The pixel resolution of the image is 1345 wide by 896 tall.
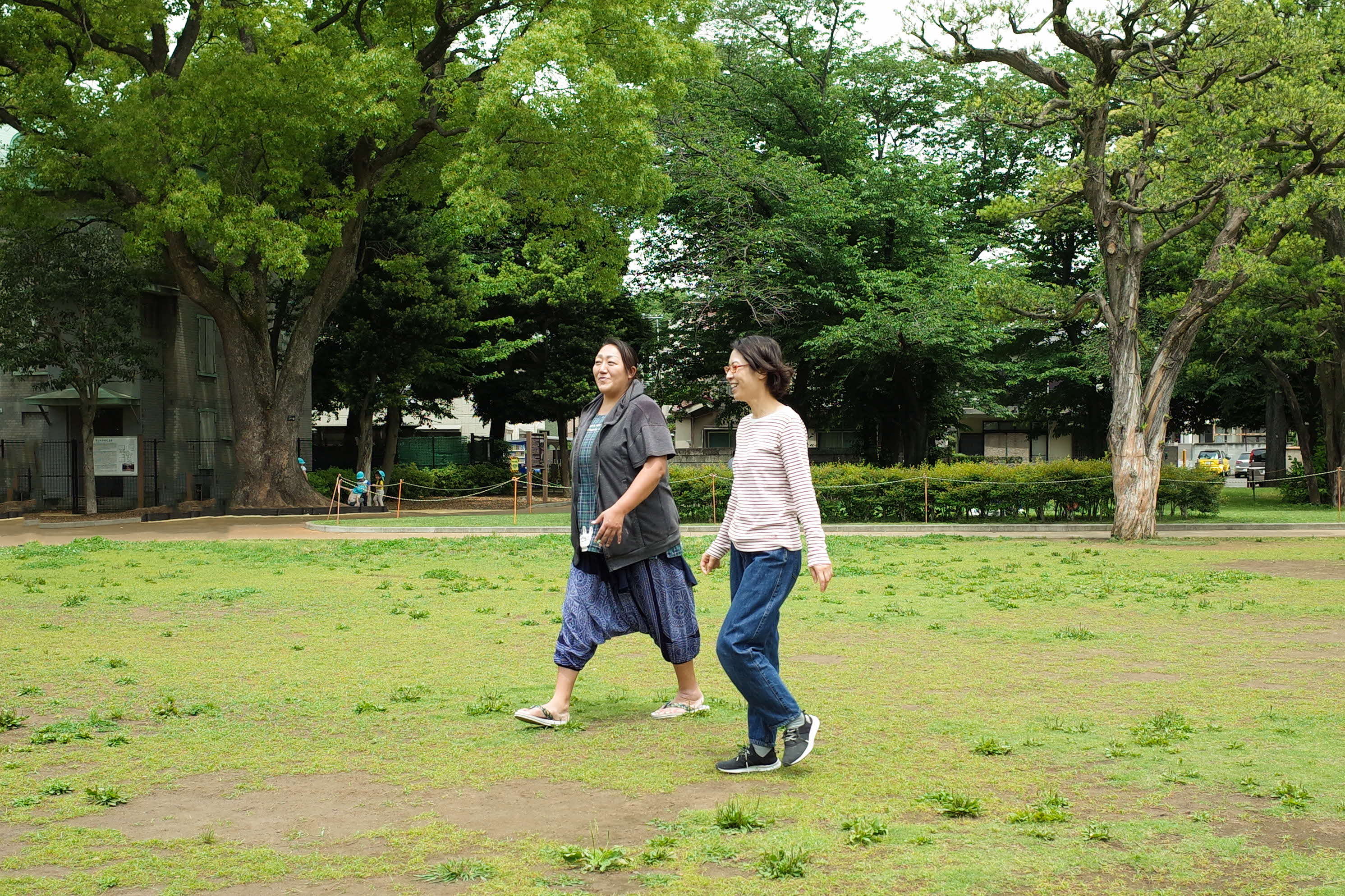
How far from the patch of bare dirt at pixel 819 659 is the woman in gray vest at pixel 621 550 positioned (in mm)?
2139

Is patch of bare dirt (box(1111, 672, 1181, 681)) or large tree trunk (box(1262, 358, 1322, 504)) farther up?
large tree trunk (box(1262, 358, 1322, 504))

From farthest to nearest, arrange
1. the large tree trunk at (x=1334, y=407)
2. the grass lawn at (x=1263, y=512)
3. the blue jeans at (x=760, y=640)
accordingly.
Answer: the large tree trunk at (x=1334, y=407)
the grass lawn at (x=1263, y=512)
the blue jeans at (x=760, y=640)

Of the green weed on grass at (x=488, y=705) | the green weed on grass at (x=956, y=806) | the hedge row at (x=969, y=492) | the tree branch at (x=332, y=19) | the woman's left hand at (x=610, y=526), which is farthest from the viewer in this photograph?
the tree branch at (x=332, y=19)

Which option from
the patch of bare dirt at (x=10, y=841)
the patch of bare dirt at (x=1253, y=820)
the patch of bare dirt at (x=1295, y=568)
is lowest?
the patch of bare dirt at (x=1295, y=568)

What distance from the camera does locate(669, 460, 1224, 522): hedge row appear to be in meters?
25.2

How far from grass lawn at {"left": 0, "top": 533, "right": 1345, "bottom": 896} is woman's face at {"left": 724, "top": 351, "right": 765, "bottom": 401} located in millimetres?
1744

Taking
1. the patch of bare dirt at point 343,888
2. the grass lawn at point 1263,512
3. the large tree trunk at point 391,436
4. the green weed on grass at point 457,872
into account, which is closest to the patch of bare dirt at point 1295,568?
the grass lawn at point 1263,512

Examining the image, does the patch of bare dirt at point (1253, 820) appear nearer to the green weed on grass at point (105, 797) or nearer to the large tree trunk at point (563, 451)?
the green weed on grass at point (105, 797)

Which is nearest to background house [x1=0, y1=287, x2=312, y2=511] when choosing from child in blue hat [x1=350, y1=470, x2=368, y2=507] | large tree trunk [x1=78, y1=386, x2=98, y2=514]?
large tree trunk [x1=78, y1=386, x2=98, y2=514]

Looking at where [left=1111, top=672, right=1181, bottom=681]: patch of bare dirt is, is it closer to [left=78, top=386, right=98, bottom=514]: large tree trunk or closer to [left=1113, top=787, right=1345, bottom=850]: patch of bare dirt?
[left=1113, top=787, right=1345, bottom=850]: patch of bare dirt

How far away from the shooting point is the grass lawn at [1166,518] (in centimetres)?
2556

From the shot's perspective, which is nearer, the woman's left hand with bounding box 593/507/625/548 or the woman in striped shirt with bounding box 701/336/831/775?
the woman in striped shirt with bounding box 701/336/831/775

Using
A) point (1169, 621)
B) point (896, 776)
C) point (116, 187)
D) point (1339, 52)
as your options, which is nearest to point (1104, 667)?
point (1169, 621)

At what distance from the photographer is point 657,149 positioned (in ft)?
87.3
